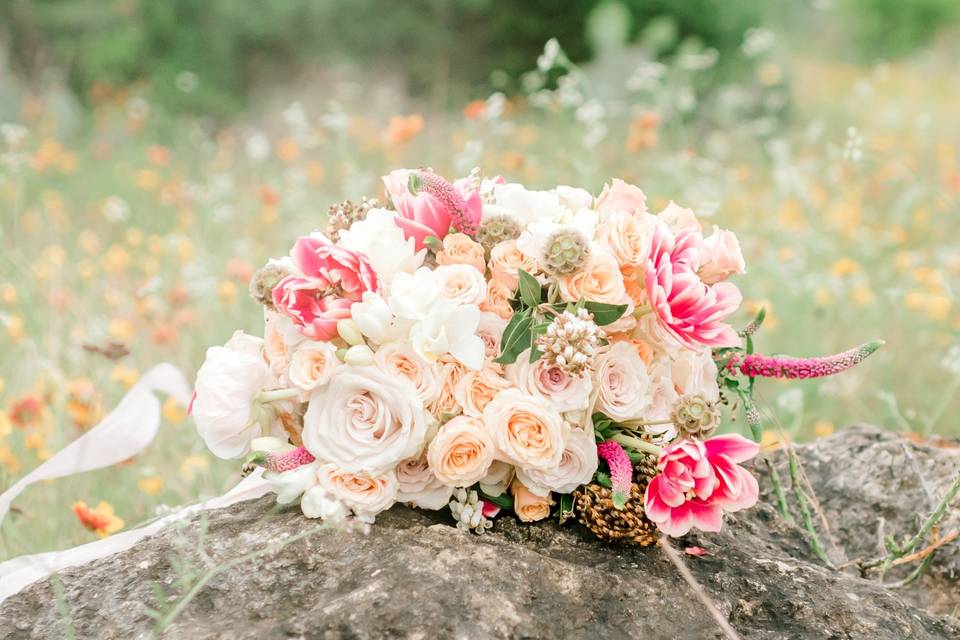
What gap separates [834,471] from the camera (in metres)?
2.17

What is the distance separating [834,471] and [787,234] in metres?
2.46

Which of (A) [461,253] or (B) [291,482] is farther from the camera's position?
(A) [461,253]

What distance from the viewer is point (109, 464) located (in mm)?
1908

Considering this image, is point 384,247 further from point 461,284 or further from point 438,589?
point 438,589

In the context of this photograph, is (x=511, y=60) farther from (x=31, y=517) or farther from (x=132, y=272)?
(x=31, y=517)

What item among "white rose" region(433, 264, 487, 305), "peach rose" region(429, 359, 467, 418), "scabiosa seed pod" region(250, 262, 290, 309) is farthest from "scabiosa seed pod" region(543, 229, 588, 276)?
"scabiosa seed pod" region(250, 262, 290, 309)

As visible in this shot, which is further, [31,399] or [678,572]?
[31,399]

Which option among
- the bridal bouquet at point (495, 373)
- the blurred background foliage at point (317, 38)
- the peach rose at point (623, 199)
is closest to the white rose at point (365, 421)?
the bridal bouquet at point (495, 373)

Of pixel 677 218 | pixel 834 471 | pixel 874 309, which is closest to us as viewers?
pixel 677 218

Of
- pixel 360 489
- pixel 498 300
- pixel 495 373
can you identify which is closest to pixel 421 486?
pixel 360 489

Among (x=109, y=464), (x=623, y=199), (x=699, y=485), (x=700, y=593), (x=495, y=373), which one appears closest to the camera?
(x=700, y=593)

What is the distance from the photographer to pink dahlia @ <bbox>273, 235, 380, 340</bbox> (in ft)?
4.97

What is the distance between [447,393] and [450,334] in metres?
0.10

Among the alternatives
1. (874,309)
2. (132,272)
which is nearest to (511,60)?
(132,272)
